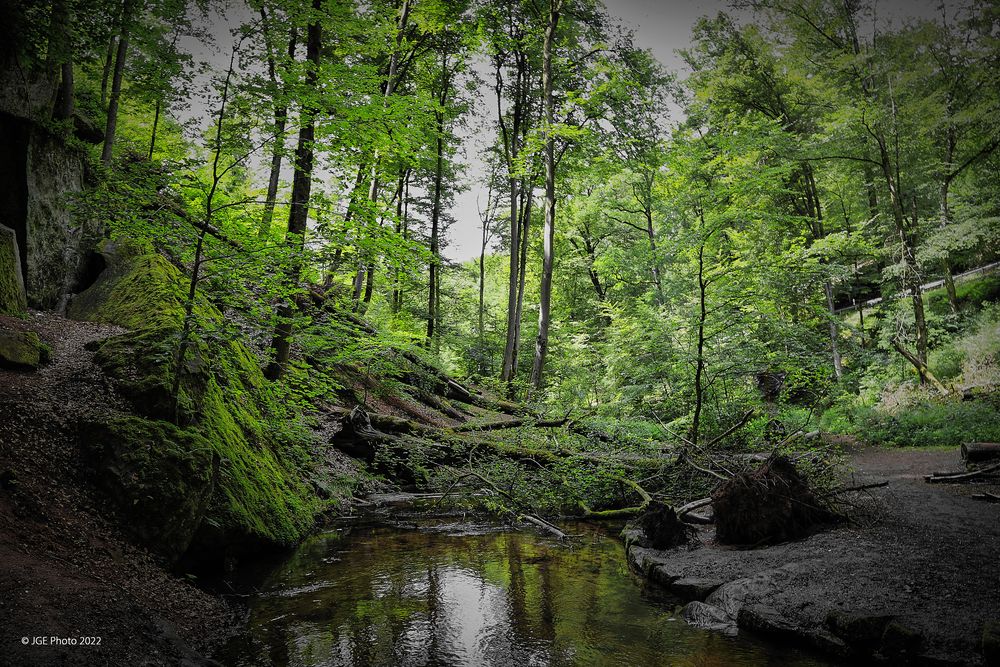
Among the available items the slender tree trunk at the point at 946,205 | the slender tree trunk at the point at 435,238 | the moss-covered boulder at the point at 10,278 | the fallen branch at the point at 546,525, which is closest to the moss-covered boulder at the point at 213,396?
the moss-covered boulder at the point at 10,278

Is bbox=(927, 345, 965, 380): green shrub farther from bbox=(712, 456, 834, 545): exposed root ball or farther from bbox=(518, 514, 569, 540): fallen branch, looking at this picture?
bbox=(518, 514, 569, 540): fallen branch

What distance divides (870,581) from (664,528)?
2.45 m

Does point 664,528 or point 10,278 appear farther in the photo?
point 664,528

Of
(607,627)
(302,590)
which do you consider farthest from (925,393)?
(302,590)

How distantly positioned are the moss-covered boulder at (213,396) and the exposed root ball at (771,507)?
5539 mm

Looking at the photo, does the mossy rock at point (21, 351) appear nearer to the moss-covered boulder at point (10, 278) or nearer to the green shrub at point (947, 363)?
the moss-covered boulder at point (10, 278)

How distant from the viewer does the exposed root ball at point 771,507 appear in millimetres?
5703

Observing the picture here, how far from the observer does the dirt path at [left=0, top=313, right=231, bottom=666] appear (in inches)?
102

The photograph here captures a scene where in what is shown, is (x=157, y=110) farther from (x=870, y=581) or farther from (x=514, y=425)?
(x=870, y=581)

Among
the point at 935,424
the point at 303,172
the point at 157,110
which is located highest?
the point at 157,110

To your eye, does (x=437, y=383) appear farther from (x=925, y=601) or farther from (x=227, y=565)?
(x=925, y=601)

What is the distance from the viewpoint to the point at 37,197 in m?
6.84

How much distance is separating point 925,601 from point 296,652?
15.8 ft

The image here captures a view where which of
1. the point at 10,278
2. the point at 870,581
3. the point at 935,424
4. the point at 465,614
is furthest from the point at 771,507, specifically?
the point at 935,424
